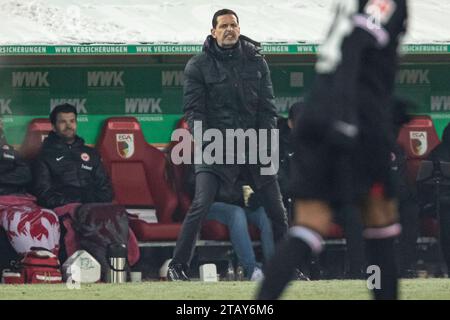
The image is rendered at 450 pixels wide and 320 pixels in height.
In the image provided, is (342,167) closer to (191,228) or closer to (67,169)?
(191,228)

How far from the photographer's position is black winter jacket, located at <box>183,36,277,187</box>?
11102 mm

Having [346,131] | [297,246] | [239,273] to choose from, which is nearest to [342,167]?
[346,131]

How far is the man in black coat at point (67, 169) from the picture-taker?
1217 cm

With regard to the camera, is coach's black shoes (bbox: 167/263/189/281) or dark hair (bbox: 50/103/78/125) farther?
dark hair (bbox: 50/103/78/125)

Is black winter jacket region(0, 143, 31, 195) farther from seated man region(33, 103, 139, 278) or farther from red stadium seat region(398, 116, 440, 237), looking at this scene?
red stadium seat region(398, 116, 440, 237)

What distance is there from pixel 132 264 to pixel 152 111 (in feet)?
6.69

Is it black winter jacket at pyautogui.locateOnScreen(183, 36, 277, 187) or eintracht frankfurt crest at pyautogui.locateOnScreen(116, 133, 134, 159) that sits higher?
black winter jacket at pyautogui.locateOnScreen(183, 36, 277, 187)

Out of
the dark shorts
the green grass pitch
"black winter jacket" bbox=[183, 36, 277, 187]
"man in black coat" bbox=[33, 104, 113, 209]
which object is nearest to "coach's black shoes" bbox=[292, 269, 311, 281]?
the green grass pitch

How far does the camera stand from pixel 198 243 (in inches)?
499

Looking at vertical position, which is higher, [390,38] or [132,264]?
[390,38]

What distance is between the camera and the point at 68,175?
12.3 meters
